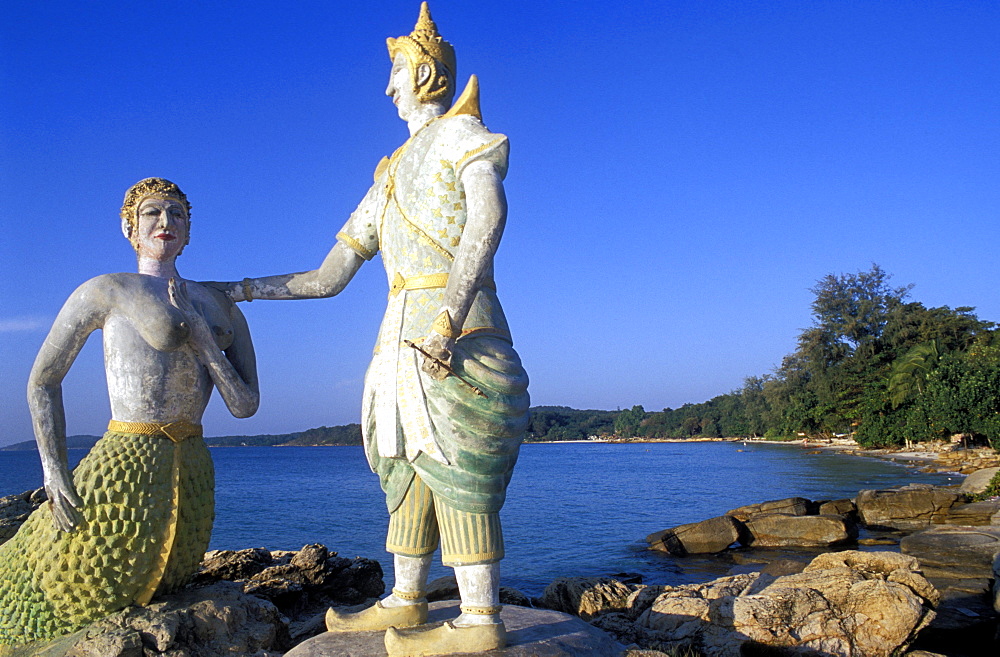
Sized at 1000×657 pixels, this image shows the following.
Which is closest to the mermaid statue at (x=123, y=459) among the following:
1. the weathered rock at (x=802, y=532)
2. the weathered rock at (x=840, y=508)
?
the weathered rock at (x=802, y=532)

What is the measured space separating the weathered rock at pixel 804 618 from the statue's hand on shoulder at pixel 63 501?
10.1ft

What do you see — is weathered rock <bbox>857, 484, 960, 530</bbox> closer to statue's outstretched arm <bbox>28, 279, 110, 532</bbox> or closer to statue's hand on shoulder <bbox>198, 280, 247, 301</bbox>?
statue's hand on shoulder <bbox>198, 280, 247, 301</bbox>

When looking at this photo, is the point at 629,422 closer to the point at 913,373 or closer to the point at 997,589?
the point at 913,373

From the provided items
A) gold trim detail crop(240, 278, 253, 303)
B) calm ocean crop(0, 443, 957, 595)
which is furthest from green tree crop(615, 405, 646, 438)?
gold trim detail crop(240, 278, 253, 303)

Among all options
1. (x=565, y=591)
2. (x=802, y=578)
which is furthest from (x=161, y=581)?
(x=802, y=578)

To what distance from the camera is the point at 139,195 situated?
3.61 m

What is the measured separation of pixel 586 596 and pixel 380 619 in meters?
2.56

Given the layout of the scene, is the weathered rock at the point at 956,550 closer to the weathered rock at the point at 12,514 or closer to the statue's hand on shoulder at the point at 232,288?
the statue's hand on shoulder at the point at 232,288

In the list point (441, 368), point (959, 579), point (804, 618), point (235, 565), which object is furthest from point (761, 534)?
point (441, 368)

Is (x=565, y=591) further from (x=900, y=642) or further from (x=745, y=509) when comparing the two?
(x=745, y=509)

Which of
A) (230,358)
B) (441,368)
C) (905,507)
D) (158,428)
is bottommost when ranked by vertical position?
(905,507)

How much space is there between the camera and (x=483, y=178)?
3.06m

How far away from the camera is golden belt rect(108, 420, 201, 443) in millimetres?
3461

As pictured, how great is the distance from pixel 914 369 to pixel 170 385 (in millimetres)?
41365
